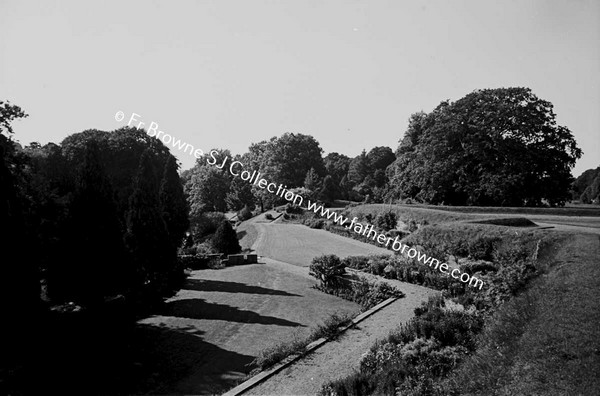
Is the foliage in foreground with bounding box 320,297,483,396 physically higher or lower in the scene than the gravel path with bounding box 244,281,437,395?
higher

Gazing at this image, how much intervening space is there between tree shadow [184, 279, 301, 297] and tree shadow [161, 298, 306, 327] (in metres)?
2.17

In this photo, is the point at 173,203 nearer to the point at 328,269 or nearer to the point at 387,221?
the point at 328,269

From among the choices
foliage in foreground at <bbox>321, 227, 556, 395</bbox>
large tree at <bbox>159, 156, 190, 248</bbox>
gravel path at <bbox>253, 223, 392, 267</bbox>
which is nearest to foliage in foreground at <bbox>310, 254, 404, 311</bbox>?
foliage in foreground at <bbox>321, 227, 556, 395</bbox>

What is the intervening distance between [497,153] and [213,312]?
94.3 feet

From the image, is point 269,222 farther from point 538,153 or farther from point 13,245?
point 13,245

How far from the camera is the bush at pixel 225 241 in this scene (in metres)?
28.0

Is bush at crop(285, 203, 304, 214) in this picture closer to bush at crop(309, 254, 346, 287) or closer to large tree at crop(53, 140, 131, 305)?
bush at crop(309, 254, 346, 287)

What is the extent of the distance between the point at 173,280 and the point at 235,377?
10156 millimetres

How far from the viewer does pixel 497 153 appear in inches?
1234

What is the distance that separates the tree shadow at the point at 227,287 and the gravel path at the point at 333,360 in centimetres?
542

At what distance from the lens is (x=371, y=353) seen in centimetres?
928

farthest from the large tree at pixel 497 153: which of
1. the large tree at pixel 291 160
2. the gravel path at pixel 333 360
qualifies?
the large tree at pixel 291 160

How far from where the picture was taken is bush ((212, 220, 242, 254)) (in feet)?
91.7

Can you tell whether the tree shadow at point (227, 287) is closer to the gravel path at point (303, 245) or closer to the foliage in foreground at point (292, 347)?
the foliage in foreground at point (292, 347)
